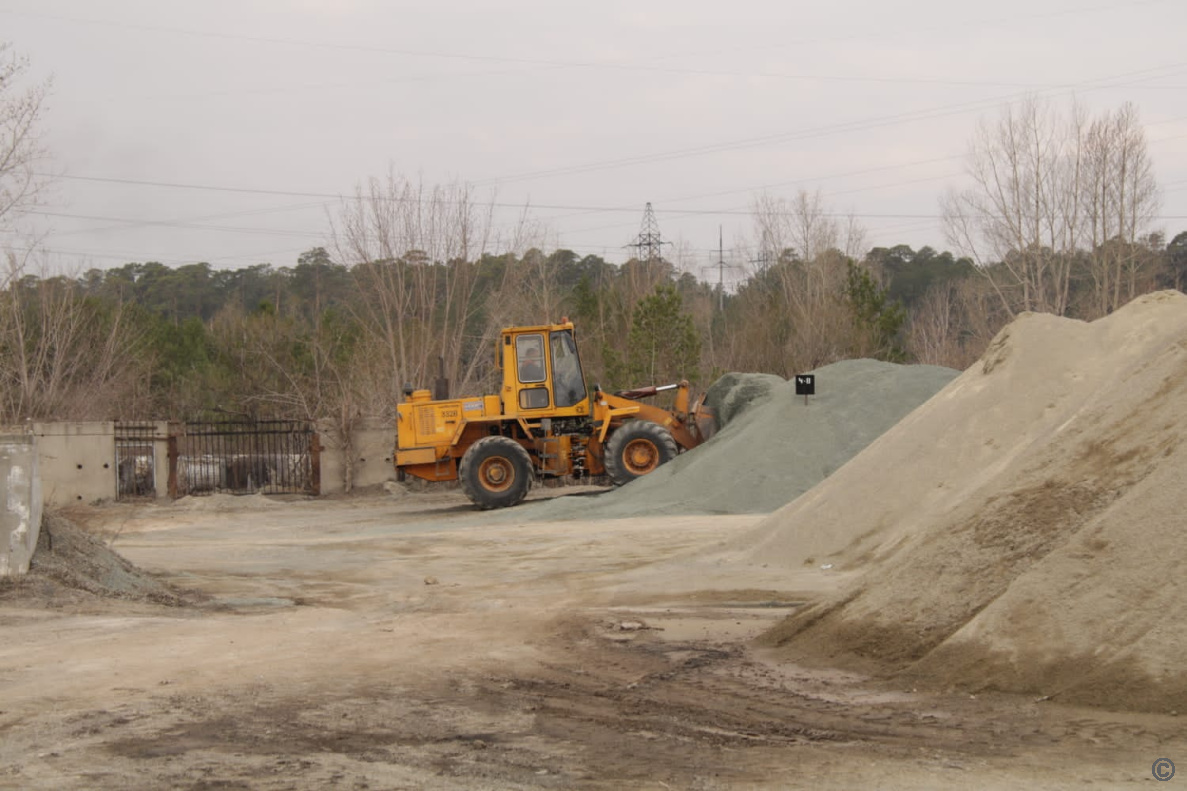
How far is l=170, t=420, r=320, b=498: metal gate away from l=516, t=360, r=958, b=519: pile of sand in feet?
36.8

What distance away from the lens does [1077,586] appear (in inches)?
265

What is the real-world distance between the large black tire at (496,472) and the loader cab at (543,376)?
0.92 metres

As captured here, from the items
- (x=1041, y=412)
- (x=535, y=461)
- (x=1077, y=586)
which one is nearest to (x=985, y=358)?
(x=1041, y=412)

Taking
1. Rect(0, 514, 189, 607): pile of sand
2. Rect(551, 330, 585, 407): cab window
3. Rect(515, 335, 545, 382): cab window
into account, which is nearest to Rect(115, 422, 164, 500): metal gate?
Rect(515, 335, 545, 382): cab window

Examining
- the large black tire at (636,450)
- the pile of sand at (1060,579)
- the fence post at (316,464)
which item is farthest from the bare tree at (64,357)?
the pile of sand at (1060,579)

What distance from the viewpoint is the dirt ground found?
17.5ft

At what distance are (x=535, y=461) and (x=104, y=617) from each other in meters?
13.4

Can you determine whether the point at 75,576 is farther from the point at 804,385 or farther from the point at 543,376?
the point at 804,385

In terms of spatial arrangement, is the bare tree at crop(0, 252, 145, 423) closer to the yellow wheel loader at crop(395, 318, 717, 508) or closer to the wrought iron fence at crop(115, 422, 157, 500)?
the wrought iron fence at crop(115, 422, 157, 500)

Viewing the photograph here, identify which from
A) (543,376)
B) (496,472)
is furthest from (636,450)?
(496,472)

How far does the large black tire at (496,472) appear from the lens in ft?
72.5

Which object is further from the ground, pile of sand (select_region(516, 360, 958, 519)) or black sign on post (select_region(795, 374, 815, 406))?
black sign on post (select_region(795, 374, 815, 406))

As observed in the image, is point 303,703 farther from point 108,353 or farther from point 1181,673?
point 108,353

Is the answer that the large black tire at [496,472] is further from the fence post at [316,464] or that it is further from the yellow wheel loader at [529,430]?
the fence post at [316,464]
